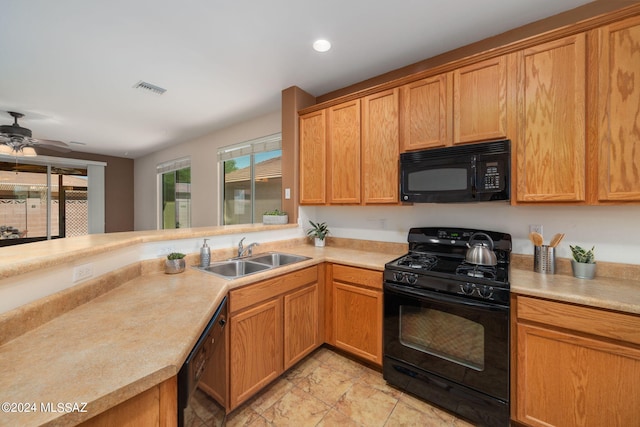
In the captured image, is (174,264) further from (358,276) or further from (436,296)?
(436,296)

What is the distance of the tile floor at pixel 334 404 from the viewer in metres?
1.63

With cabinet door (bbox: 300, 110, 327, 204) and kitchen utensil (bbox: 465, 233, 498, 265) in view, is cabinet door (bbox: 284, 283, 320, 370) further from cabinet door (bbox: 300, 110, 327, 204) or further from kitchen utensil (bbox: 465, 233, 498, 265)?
kitchen utensil (bbox: 465, 233, 498, 265)

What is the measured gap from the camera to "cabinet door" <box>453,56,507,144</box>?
1757 millimetres

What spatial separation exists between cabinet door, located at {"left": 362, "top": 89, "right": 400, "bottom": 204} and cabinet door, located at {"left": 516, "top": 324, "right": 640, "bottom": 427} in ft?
4.30

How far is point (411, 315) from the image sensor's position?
5.95 feet

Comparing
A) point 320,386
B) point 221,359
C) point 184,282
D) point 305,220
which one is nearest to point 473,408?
point 320,386

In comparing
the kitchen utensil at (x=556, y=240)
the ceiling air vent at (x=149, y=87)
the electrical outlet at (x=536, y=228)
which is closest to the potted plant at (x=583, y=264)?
the kitchen utensil at (x=556, y=240)

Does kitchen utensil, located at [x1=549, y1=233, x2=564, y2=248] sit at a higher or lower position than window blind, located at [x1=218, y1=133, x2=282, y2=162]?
lower

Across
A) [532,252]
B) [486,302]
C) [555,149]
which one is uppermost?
[555,149]

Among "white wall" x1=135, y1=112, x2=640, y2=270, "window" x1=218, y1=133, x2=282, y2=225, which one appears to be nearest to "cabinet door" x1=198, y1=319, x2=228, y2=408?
"white wall" x1=135, y1=112, x2=640, y2=270

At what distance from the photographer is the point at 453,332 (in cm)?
166

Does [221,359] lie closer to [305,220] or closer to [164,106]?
[305,220]

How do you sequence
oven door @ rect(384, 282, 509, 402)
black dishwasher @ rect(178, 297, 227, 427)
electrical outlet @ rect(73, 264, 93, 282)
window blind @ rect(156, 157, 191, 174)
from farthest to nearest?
window blind @ rect(156, 157, 191, 174), oven door @ rect(384, 282, 509, 402), electrical outlet @ rect(73, 264, 93, 282), black dishwasher @ rect(178, 297, 227, 427)

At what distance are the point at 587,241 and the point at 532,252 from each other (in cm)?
31
